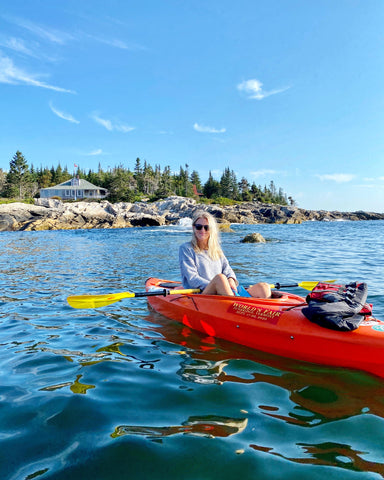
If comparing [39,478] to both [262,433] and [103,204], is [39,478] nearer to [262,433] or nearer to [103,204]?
[262,433]

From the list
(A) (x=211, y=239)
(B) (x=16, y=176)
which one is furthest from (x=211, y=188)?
(A) (x=211, y=239)

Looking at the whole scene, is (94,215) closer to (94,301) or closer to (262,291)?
(94,301)

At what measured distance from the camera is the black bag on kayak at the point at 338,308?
11.4 ft

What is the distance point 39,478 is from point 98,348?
2.23 metres

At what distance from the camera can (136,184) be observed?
8212 cm

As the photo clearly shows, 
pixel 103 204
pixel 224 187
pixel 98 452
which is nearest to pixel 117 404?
pixel 98 452

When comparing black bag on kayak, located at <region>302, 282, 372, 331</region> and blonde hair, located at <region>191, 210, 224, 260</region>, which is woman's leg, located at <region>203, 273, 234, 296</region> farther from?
black bag on kayak, located at <region>302, 282, 372, 331</region>

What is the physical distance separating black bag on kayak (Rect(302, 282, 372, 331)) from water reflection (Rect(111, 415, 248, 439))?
57.6 inches

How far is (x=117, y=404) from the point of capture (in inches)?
112

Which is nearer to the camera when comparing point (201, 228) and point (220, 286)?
point (220, 286)

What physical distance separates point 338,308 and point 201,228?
2267 millimetres

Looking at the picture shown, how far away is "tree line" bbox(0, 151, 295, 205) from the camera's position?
6200 centimetres

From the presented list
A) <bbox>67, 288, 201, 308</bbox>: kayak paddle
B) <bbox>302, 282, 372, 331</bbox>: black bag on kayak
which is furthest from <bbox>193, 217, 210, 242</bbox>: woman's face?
<bbox>302, 282, 372, 331</bbox>: black bag on kayak

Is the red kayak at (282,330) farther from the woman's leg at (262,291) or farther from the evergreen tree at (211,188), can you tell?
the evergreen tree at (211,188)
